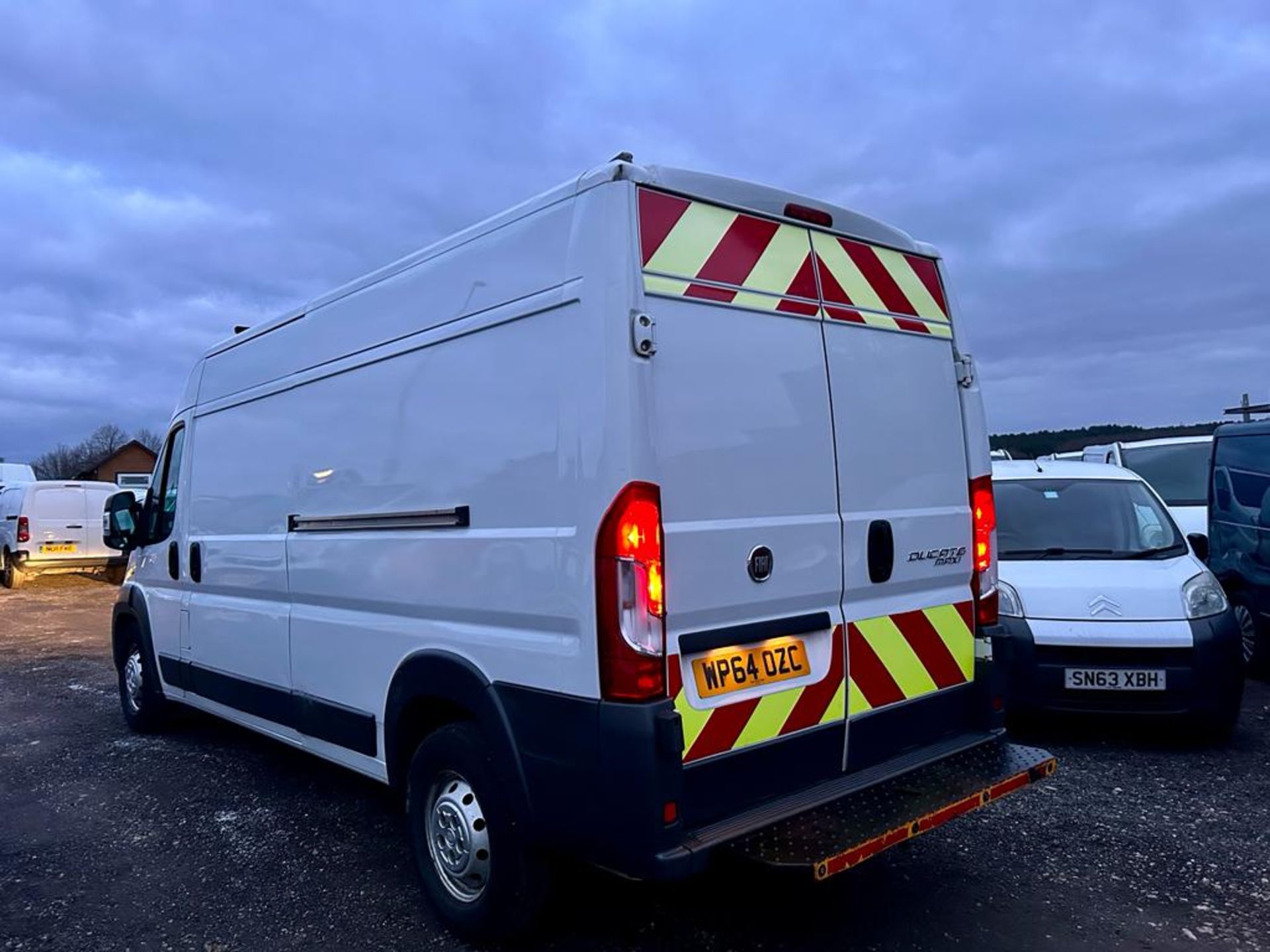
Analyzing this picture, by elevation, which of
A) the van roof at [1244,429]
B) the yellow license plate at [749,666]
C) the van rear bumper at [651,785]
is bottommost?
the van rear bumper at [651,785]

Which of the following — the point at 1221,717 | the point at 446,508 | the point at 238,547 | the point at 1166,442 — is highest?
the point at 1166,442

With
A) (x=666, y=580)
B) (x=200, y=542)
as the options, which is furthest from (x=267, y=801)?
(x=666, y=580)

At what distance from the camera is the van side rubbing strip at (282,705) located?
12.9 ft

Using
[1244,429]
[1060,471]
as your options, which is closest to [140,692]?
[1060,471]

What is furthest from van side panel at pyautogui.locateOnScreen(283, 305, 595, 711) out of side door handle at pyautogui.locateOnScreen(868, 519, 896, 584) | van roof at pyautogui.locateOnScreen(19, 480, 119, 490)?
van roof at pyautogui.locateOnScreen(19, 480, 119, 490)

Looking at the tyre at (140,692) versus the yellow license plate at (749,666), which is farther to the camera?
the tyre at (140,692)

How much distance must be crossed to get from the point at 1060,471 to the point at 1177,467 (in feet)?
14.1

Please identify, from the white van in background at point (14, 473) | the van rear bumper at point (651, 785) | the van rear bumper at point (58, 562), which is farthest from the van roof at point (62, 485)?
the van rear bumper at point (651, 785)

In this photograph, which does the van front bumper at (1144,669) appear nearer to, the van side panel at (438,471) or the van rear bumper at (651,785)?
the van rear bumper at (651,785)

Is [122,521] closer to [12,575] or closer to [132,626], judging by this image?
[132,626]

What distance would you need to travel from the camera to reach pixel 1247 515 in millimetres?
7125

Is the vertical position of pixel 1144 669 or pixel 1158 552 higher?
pixel 1158 552

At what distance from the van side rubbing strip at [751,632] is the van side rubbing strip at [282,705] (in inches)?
64.7

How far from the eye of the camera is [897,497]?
11.8 feet
